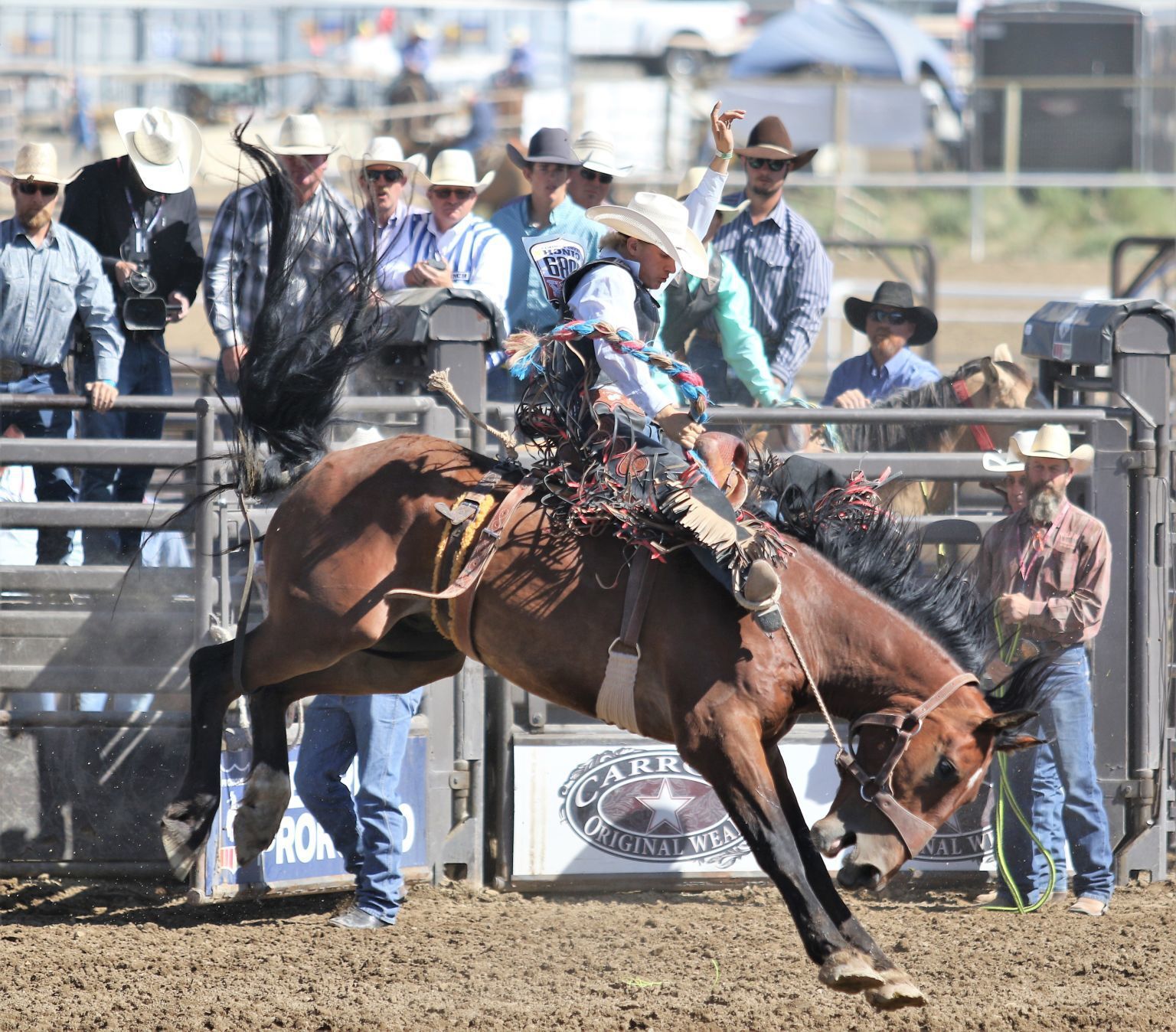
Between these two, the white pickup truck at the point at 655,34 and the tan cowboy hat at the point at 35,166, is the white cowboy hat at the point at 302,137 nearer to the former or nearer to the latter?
the tan cowboy hat at the point at 35,166

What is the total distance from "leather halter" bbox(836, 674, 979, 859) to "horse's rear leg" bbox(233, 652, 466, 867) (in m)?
1.57

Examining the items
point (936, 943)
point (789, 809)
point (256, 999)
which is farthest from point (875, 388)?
point (256, 999)

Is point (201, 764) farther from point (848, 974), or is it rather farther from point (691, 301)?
point (691, 301)

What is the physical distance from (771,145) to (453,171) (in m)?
1.60

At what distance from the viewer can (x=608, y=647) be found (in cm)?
486

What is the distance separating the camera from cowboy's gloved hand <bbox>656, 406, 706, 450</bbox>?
4.68 metres

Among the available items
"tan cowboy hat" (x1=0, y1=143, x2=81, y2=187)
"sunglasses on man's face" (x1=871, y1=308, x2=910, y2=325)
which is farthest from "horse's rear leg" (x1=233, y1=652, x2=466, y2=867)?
"sunglasses on man's face" (x1=871, y1=308, x2=910, y2=325)

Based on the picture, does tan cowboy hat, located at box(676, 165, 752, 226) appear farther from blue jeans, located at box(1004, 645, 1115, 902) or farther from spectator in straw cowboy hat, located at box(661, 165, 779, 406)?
blue jeans, located at box(1004, 645, 1115, 902)

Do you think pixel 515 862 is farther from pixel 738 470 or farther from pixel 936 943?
pixel 738 470

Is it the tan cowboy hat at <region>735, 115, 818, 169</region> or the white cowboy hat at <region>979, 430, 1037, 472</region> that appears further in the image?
the tan cowboy hat at <region>735, 115, 818, 169</region>

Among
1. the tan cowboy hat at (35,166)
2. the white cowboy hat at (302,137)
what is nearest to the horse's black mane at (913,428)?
the white cowboy hat at (302,137)

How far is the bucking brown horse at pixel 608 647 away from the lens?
4680 millimetres

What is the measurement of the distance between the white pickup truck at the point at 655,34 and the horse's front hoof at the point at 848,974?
24819 mm

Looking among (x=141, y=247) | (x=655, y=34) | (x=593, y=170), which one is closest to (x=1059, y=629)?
(x=593, y=170)
